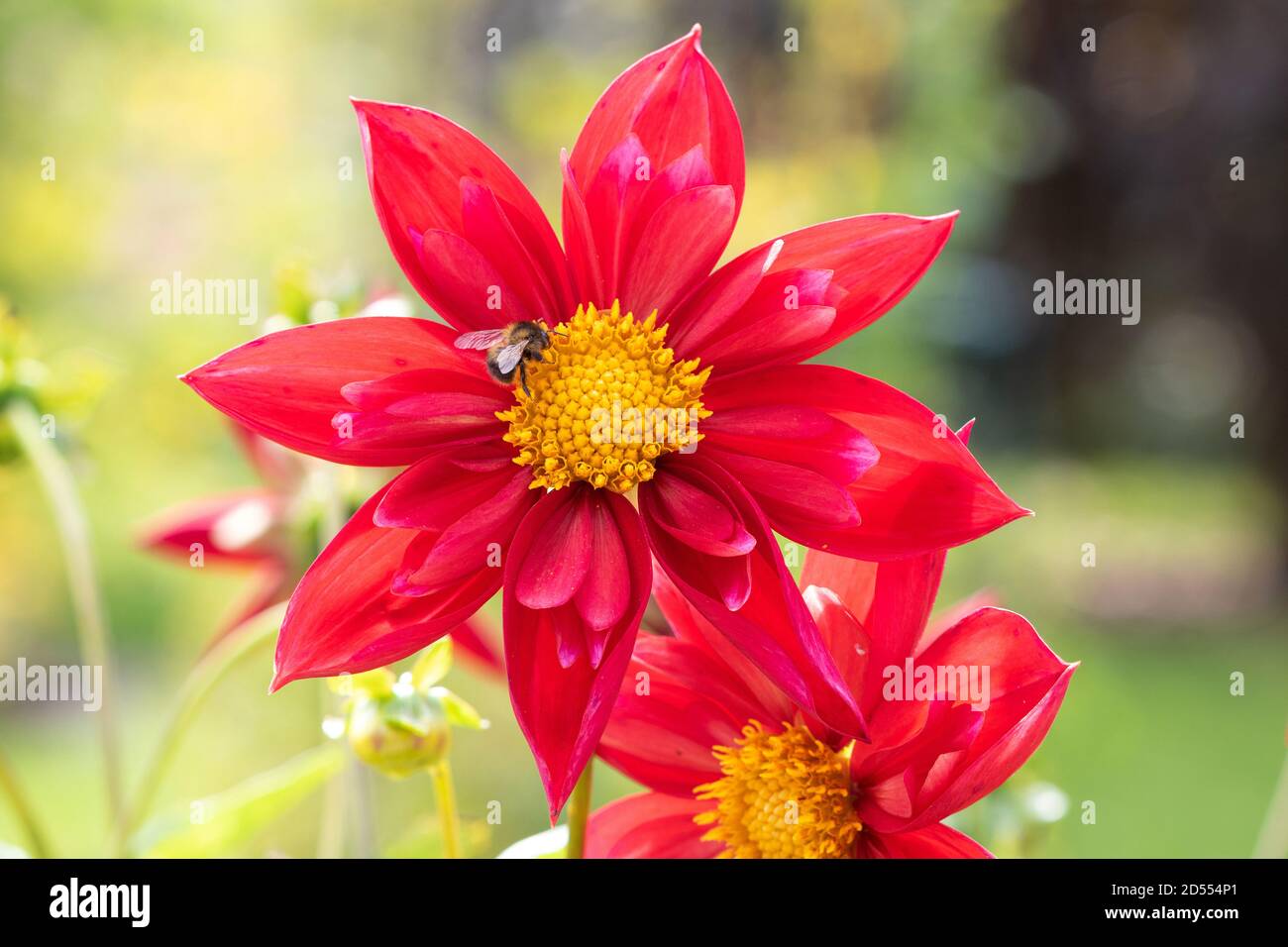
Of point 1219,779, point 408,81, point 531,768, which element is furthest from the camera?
point 408,81

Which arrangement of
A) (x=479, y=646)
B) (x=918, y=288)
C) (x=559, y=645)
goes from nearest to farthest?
(x=559, y=645), (x=479, y=646), (x=918, y=288)

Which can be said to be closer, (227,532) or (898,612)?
(898,612)

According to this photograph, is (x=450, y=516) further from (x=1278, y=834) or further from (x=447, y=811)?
(x=1278, y=834)

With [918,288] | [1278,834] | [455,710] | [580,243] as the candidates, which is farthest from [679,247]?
[918,288]

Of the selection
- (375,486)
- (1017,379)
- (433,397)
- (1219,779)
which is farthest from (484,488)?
(1017,379)

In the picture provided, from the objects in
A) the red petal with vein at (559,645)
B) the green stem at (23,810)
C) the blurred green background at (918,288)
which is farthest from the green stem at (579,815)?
the blurred green background at (918,288)

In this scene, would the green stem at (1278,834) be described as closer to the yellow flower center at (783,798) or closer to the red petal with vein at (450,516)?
the yellow flower center at (783,798)
